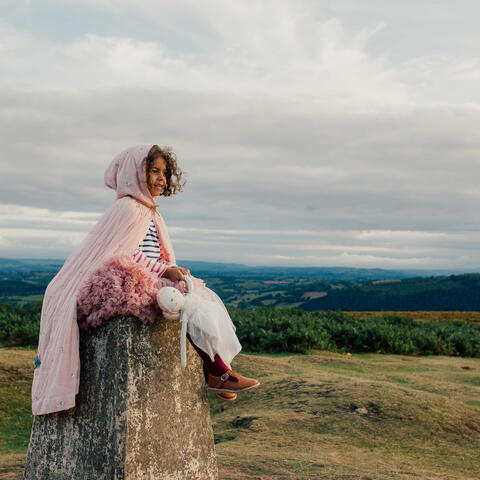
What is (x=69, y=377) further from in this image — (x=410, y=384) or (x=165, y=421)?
(x=410, y=384)

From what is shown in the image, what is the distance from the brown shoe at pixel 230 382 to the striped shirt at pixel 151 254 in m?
0.97

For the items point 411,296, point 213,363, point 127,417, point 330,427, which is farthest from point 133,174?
point 411,296

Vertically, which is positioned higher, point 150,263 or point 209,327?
point 150,263

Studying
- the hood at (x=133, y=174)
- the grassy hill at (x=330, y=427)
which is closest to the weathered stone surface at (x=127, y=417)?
the hood at (x=133, y=174)

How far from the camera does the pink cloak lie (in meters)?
4.87

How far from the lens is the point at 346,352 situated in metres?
16.0

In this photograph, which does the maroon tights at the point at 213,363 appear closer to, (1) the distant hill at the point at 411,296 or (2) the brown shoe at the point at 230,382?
(2) the brown shoe at the point at 230,382

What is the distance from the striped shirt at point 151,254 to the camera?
17.2ft

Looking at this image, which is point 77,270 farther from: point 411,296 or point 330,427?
point 411,296

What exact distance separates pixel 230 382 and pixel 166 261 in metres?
1.19

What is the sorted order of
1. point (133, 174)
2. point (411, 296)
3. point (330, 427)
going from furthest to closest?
point (411, 296) → point (330, 427) → point (133, 174)

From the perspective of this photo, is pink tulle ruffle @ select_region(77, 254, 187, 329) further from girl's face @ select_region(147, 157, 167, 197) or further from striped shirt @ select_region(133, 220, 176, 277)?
girl's face @ select_region(147, 157, 167, 197)

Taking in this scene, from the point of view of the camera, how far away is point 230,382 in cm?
521

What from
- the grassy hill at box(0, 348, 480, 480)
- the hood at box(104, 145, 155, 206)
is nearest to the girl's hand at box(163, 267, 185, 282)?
the hood at box(104, 145, 155, 206)
